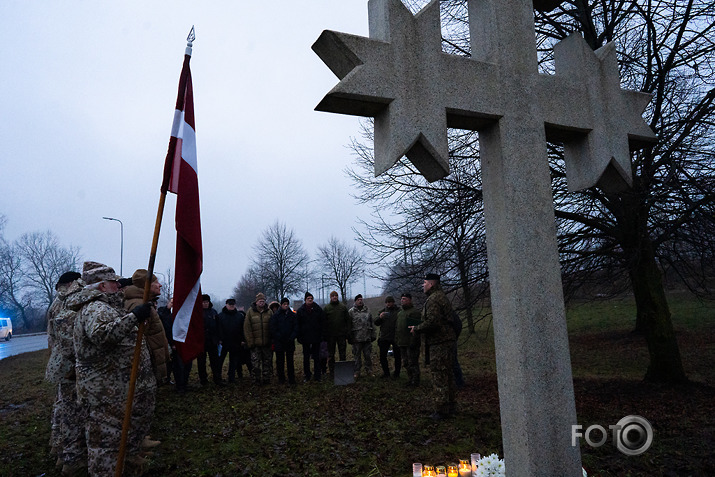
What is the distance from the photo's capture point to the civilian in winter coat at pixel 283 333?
31.3 feet

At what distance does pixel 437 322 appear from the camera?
6.40m

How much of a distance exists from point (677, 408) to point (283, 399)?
6.31m

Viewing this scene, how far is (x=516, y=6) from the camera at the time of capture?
2.84 metres

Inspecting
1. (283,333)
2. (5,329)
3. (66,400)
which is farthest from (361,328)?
(5,329)

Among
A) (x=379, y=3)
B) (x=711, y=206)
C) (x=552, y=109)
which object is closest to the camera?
(x=379, y=3)

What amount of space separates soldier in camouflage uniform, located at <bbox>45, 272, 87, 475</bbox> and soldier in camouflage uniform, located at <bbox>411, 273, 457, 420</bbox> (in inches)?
172

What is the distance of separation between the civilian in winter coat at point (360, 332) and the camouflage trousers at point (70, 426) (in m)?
6.34

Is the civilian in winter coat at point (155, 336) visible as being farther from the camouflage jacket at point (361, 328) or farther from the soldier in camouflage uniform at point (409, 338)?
the camouflage jacket at point (361, 328)

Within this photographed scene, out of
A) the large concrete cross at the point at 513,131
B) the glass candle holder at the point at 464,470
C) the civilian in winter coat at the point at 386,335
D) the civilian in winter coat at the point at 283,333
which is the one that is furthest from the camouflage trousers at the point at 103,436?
the civilian in winter coat at the point at 386,335

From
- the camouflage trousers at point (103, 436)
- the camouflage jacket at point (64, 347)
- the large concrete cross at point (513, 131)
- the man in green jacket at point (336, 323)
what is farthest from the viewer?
the man in green jacket at point (336, 323)

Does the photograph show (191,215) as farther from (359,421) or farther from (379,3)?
(359,421)

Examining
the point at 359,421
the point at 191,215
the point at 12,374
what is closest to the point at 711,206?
the point at 359,421

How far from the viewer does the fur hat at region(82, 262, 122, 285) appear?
14.4 feet

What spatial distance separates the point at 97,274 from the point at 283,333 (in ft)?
18.0
